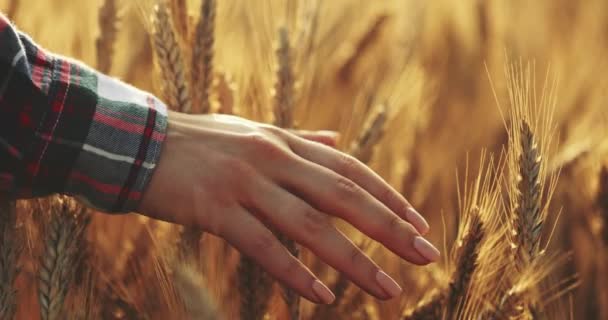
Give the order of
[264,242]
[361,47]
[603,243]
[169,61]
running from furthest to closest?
1. [361,47]
2. [603,243]
3. [169,61]
4. [264,242]

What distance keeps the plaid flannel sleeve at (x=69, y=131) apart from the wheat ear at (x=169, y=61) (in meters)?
0.13

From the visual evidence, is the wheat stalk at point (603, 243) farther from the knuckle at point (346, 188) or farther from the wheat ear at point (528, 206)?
the knuckle at point (346, 188)

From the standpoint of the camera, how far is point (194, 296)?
693mm

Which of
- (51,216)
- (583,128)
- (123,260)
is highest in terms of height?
(583,128)

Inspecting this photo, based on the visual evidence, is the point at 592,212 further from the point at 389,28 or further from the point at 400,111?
the point at 389,28

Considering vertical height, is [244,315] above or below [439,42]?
below

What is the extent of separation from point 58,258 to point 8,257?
0.05 meters

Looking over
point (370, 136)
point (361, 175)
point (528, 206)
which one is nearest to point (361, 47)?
point (370, 136)

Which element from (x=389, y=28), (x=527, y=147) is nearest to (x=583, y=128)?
(x=527, y=147)

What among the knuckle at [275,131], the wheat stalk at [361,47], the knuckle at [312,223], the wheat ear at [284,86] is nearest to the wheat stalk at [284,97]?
the wheat ear at [284,86]

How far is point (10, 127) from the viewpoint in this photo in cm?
72

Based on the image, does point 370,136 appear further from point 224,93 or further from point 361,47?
point 361,47

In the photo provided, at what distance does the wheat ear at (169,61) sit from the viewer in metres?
0.94

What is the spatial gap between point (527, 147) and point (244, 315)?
1.13ft
